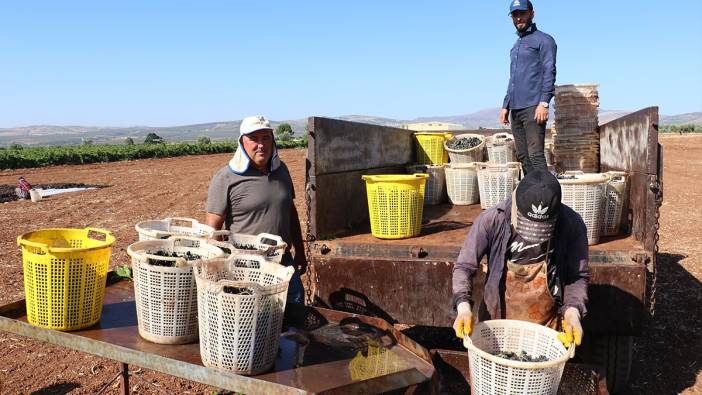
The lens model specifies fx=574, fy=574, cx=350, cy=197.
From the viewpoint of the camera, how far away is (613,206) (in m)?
3.80

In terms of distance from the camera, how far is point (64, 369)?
460 cm

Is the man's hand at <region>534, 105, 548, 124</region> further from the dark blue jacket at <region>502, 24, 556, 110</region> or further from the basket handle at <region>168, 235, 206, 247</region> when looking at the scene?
the basket handle at <region>168, 235, 206, 247</region>

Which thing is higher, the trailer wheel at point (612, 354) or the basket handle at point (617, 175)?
the basket handle at point (617, 175)

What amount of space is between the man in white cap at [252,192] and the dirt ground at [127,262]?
4.63ft

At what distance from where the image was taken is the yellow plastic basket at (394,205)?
154 inches

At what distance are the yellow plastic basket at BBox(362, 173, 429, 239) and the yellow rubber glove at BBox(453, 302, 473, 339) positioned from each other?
56.5 inches

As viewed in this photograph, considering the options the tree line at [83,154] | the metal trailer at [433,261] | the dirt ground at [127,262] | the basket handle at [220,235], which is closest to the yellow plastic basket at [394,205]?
the metal trailer at [433,261]

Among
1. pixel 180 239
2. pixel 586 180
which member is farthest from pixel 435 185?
pixel 180 239

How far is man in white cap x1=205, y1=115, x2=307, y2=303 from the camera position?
3.54 meters

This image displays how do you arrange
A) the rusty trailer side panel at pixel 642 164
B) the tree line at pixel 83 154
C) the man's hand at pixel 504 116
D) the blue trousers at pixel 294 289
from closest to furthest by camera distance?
the rusty trailer side panel at pixel 642 164
the blue trousers at pixel 294 289
the man's hand at pixel 504 116
the tree line at pixel 83 154

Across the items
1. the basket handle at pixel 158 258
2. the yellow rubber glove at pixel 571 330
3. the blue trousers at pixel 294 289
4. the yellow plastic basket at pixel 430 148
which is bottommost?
the blue trousers at pixel 294 289

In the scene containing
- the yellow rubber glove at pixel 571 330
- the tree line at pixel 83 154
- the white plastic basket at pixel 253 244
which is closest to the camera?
the yellow rubber glove at pixel 571 330

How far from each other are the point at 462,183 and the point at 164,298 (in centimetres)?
353

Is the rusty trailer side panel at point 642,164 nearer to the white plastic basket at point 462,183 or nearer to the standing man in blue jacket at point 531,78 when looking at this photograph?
the standing man in blue jacket at point 531,78
